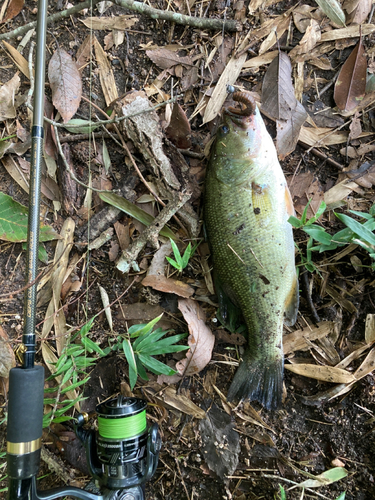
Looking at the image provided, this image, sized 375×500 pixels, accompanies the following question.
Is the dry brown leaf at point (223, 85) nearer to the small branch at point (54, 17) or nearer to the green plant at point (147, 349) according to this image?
the small branch at point (54, 17)

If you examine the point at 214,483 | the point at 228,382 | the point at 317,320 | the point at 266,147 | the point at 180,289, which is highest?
the point at 266,147

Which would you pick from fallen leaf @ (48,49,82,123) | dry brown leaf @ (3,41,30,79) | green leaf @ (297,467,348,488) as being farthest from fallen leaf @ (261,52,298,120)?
green leaf @ (297,467,348,488)

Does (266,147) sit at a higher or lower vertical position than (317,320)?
higher

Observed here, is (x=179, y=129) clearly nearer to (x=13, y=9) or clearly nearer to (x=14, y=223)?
(x=14, y=223)

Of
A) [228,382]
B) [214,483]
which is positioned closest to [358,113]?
[228,382]

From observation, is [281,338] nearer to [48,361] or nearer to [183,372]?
[183,372]

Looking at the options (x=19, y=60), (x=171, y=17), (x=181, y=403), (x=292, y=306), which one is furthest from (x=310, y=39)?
(x=181, y=403)
